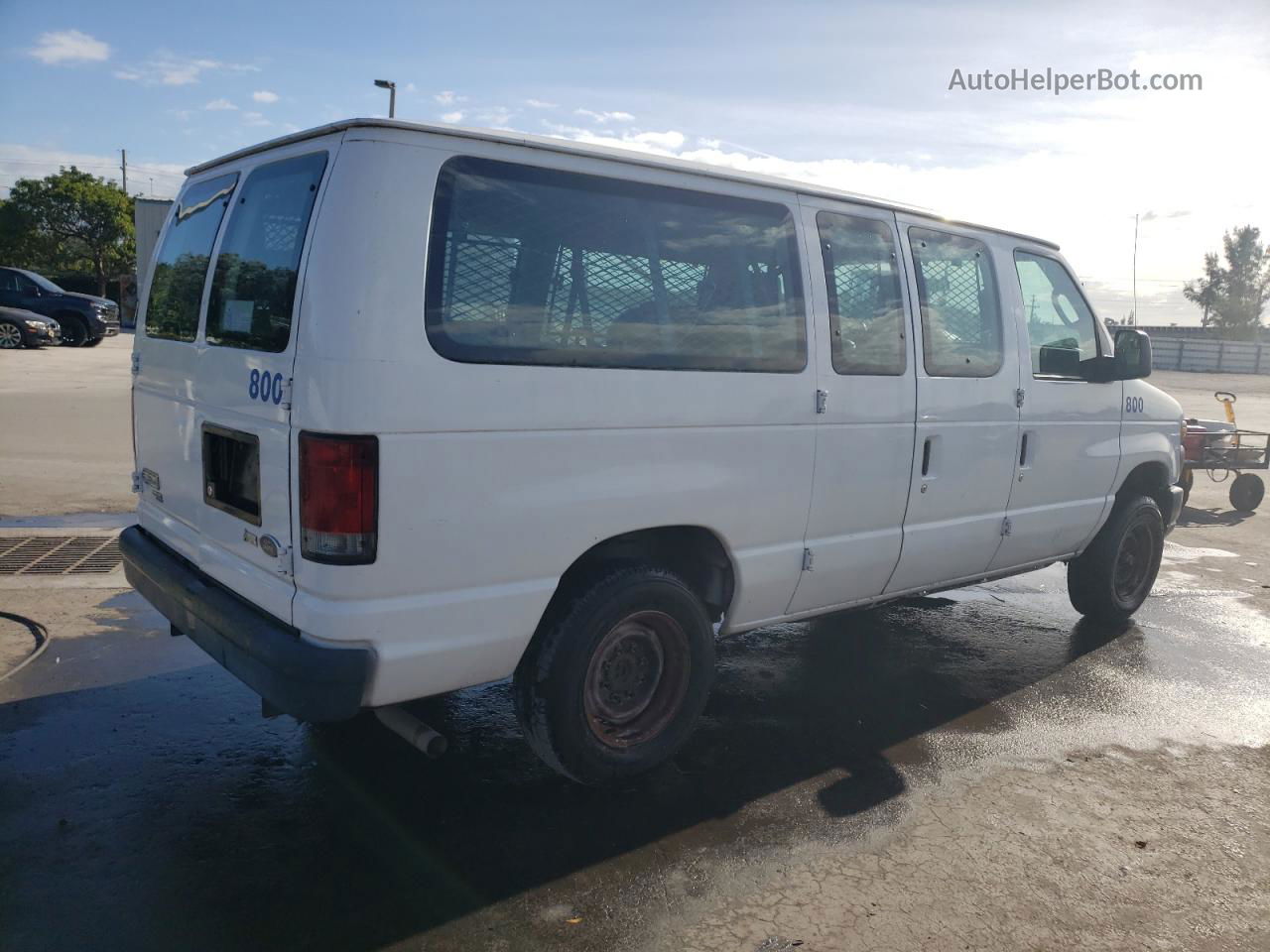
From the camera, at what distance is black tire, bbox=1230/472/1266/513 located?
35.0ft

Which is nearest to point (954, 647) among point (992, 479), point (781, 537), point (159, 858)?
point (992, 479)

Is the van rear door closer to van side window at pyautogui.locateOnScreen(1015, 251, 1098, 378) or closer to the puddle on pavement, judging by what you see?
the puddle on pavement

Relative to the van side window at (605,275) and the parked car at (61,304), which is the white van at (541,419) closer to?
the van side window at (605,275)

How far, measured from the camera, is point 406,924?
2.93m

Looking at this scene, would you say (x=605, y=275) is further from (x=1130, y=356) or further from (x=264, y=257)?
(x=1130, y=356)

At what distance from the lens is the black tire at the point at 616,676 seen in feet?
11.5

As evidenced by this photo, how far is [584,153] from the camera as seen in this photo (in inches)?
138

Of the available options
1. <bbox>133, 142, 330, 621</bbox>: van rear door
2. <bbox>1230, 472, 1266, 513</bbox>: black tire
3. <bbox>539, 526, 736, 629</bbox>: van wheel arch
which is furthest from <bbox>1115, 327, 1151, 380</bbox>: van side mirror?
<bbox>1230, 472, 1266, 513</bbox>: black tire

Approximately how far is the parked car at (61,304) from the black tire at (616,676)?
79.2 ft

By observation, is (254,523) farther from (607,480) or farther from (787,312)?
(787,312)

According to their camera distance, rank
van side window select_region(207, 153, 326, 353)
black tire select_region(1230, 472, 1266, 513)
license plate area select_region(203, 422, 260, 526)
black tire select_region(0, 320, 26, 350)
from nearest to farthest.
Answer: van side window select_region(207, 153, 326, 353) → license plate area select_region(203, 422, 260, 526) → black tire select_region(1230, 472, 1266, 513) → black tire select_region(0, 320, 26, 350)

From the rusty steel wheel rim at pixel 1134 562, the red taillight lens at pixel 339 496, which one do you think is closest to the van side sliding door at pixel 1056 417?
the rusty steel wheel rim at pixel 1134 562

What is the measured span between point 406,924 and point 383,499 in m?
1.25

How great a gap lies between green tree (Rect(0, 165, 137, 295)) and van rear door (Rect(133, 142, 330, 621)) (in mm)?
46952
